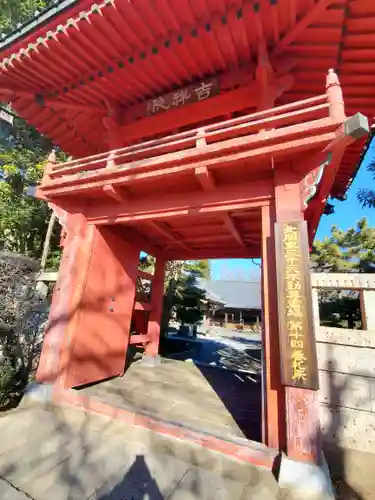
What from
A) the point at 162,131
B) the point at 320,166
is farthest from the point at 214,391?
the point at 162,131

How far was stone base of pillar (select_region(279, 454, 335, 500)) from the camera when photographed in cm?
236

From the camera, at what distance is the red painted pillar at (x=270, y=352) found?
2873mm

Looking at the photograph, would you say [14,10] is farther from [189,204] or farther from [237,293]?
[237,293]

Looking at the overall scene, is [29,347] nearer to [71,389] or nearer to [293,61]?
[71,389]

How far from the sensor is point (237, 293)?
125ft

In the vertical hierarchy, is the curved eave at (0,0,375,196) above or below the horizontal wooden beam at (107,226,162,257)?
above

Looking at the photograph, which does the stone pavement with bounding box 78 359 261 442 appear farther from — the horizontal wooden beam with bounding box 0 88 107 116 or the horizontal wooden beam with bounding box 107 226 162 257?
the horizontal wooden beam with bounding box 0 88 107 116

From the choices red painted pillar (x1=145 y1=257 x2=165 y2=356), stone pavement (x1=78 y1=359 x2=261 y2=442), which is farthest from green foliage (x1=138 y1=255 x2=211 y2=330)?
stone pavement (x1=78 y1=359 x2=261 y2=442)

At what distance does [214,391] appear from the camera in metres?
5.34

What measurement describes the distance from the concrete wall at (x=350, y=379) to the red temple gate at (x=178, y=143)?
833mm

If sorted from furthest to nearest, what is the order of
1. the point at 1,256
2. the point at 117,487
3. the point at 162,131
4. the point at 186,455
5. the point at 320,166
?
the point at 1,256 → the point at 162,131 → the point at 320,166 → the point at 186,455 → the point at 117,487

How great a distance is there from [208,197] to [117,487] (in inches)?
149

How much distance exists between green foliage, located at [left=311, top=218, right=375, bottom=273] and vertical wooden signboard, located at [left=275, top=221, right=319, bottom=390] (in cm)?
951

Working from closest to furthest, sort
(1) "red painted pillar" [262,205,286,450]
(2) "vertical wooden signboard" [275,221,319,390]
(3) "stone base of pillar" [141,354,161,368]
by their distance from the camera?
1. (2) "vertical wooden signboard" [275,221,319,390]
2. (1) "red painted pillar" [262,205,286,450]
3. (3) "stone base of pillar" [141,354,161,368]
